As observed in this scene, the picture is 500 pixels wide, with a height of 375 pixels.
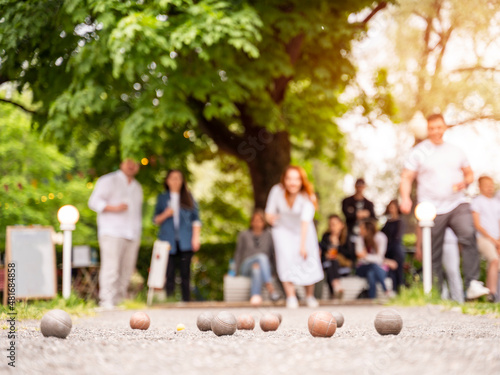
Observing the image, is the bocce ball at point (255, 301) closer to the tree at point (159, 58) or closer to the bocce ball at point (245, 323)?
the tree at point (159, 58)

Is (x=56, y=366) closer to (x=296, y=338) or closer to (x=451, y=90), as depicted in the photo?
(x=296, y=338)

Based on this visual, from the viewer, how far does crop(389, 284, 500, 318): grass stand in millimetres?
6562

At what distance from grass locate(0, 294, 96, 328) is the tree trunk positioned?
5485 mm

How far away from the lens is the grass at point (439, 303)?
656cm

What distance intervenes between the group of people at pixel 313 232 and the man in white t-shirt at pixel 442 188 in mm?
13

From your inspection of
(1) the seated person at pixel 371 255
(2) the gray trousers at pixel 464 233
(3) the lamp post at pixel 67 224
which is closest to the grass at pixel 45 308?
(3) the lamp post at pixel 67 224

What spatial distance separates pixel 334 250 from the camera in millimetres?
11484

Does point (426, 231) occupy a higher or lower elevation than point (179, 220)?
lower

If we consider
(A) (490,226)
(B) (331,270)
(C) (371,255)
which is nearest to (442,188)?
(A) (490,226)

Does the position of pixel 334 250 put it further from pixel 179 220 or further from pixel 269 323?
pixel 269 323

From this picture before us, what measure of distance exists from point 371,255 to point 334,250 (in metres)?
0.64

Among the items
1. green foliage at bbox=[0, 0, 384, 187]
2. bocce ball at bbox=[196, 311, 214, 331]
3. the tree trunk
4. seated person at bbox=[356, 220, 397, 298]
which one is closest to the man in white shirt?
green foliage at bbox=[0, 0, 384, 187]

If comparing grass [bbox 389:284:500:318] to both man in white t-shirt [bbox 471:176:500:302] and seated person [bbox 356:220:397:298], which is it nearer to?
man in white t-shirt [bbox 471:176:500:302]

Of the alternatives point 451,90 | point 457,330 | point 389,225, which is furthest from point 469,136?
point 457,330
